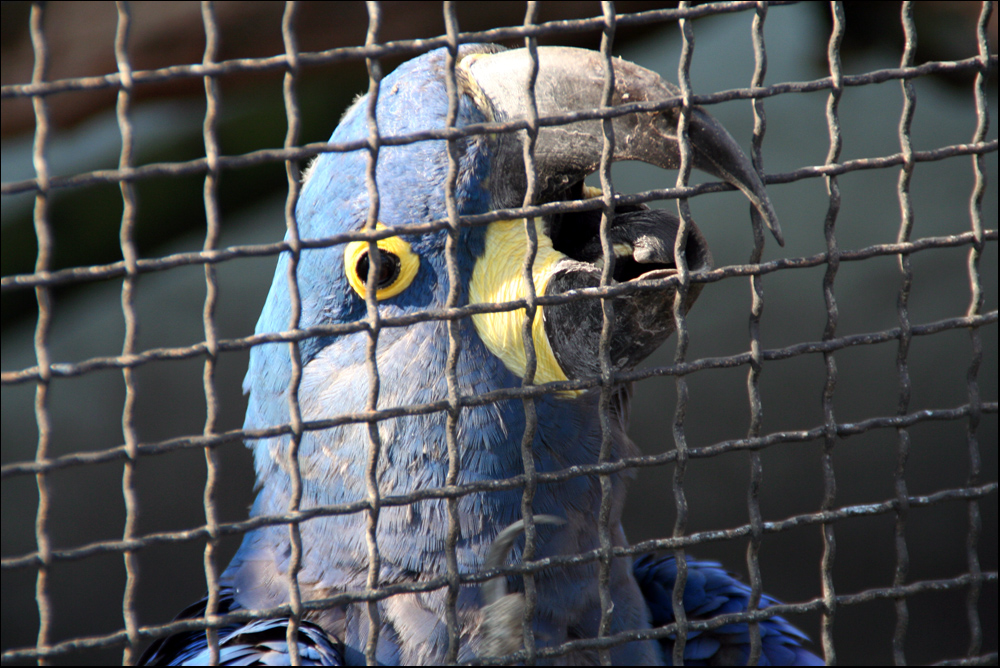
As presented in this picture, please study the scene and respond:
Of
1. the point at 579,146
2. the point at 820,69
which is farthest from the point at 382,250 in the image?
the point at 820,69

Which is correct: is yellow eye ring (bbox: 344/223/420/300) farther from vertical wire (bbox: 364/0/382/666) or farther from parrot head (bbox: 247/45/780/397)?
vertical wire (bbox: 364/0/382/666)

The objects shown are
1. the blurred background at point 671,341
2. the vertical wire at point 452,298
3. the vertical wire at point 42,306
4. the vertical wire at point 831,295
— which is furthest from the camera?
the blurred background at point 671,341

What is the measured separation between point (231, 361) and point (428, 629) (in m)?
3.39

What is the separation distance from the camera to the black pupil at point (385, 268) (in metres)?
1.24

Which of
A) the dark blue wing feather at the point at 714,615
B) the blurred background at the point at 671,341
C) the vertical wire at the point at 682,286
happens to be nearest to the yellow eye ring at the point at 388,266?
the vertical wire at the point at 682,286

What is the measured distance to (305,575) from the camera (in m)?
1.33

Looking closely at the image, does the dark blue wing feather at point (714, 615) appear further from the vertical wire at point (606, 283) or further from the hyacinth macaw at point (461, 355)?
the vertical wire at point (606, 283)

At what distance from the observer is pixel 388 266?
1243 millimetres

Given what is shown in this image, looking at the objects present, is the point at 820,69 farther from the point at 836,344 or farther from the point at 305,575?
the point at 305,575

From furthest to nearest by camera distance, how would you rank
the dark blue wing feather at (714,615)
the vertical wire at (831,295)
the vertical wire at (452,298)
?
the dark blue wing feather at (714,615) < the vertical wire at (831,295) < the vertical wire at (452,298)

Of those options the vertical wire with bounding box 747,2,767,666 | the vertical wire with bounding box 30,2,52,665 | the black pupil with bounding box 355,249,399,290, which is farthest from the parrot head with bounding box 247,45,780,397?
the vertical wire with bounding box 30,2,52,665

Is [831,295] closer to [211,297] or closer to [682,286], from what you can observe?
[682,286]

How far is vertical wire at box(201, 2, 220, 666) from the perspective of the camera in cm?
81

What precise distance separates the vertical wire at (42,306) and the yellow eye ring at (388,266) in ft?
1.67
